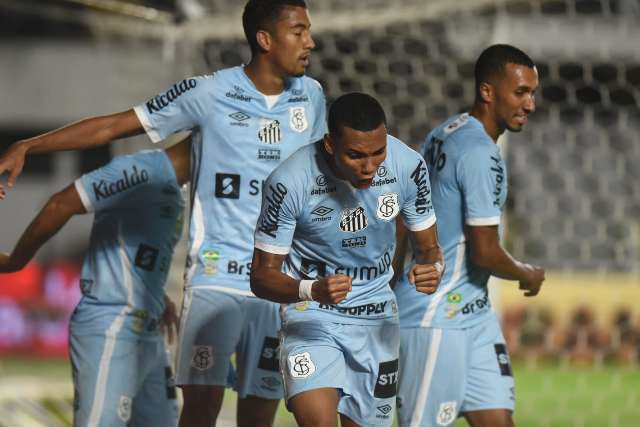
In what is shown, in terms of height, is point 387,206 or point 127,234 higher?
point 387,206

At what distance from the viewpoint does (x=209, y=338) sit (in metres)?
5.28

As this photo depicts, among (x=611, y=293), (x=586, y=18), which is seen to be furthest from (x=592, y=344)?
(x=586, y=18)

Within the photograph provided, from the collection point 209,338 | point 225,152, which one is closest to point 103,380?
point 209,338

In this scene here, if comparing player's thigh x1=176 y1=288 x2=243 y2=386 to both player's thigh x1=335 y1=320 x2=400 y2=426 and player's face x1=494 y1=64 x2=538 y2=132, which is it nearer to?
player's thigh x1=335 y1=320 x2=400 y2=426

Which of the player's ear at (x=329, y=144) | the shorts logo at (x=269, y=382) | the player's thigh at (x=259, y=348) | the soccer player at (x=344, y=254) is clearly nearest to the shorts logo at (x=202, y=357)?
the player's thigh at (x=259, y=348)

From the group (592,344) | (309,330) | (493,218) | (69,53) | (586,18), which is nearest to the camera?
(309,330)

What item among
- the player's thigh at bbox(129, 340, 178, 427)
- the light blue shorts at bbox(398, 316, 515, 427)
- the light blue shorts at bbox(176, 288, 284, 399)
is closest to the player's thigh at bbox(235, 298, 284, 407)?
the light blue shorts at bbox(176, 288, 284, 399)

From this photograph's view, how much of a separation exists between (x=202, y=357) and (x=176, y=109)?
1.14 meters

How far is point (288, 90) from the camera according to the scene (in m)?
5.51

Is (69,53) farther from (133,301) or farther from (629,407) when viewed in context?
(133,301)

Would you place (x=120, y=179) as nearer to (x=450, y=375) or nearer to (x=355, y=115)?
(x=355, y=115)

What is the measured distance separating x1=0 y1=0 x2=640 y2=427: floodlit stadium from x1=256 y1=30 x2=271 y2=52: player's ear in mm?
2229

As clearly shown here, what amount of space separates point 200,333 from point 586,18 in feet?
18.5

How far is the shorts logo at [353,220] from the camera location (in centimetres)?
460
